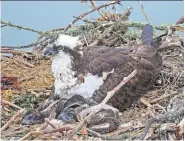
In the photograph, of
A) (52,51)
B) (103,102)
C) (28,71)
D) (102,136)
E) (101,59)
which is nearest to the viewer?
(102,136)

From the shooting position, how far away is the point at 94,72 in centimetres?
593

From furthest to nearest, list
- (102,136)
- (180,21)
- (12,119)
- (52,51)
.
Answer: (180,21) < (52,51) < (12,119) < (102,136)

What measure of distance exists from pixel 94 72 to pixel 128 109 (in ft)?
1.67

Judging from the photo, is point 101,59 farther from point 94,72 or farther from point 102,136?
point 102,136

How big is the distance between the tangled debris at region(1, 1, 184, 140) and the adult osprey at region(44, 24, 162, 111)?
133mm

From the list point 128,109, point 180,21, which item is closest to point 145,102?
point 128,109

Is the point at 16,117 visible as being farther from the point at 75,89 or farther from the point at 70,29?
the point at 70,29

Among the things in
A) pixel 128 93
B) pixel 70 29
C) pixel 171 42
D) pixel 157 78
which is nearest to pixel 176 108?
pixel 128 93

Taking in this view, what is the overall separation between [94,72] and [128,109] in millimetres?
509

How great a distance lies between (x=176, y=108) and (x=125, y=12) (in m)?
2.63

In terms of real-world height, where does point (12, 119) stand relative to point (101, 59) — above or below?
below

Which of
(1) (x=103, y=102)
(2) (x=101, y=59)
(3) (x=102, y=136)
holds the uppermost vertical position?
(2) (x=101, y=59)

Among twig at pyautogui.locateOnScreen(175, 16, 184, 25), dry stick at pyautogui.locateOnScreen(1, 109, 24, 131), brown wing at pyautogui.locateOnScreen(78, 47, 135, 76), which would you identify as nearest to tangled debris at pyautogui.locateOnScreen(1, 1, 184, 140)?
dry stick at pyautogui.locateOnScreen(1, 109, 24, 131)

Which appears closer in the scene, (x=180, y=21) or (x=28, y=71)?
(x=180, y=21)
